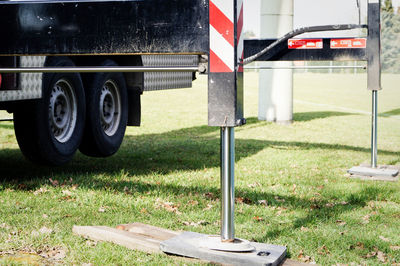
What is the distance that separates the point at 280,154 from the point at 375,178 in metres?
2.05

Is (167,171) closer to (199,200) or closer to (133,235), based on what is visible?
(199,200)

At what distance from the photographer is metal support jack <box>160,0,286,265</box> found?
11.4 feet

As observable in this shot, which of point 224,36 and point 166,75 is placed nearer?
point 224,36

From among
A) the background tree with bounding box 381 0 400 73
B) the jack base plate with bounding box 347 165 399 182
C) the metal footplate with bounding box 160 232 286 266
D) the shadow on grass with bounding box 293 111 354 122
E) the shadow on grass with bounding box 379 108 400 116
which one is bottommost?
the jack base plate with bounding box 347 165 399 182

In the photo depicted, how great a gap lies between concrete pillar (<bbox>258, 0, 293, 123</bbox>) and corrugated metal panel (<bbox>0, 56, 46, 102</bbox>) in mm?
8828

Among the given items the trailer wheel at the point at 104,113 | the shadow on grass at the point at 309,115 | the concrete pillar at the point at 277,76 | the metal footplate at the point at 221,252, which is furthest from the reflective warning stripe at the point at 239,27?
the shadow on grass at the point at 309,115

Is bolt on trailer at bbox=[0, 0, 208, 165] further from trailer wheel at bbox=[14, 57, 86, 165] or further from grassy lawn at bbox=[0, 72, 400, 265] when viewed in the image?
grassy lawn at bbox=[0, 72, 400, 265]

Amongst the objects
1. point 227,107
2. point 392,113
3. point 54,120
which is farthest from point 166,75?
point 392,113

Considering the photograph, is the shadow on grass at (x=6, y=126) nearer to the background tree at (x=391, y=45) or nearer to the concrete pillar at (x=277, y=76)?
the concrete pillar at (x=277, y=76)

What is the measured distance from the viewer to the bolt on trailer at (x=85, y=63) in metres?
3.63

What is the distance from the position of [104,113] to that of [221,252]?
3.82 m

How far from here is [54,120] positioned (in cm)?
624

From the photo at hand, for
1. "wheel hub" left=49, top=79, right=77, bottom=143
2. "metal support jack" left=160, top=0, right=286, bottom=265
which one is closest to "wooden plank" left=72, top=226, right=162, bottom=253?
"metal support jack" left=160, top=0, right=286, bottom=265

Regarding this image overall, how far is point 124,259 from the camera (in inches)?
145
